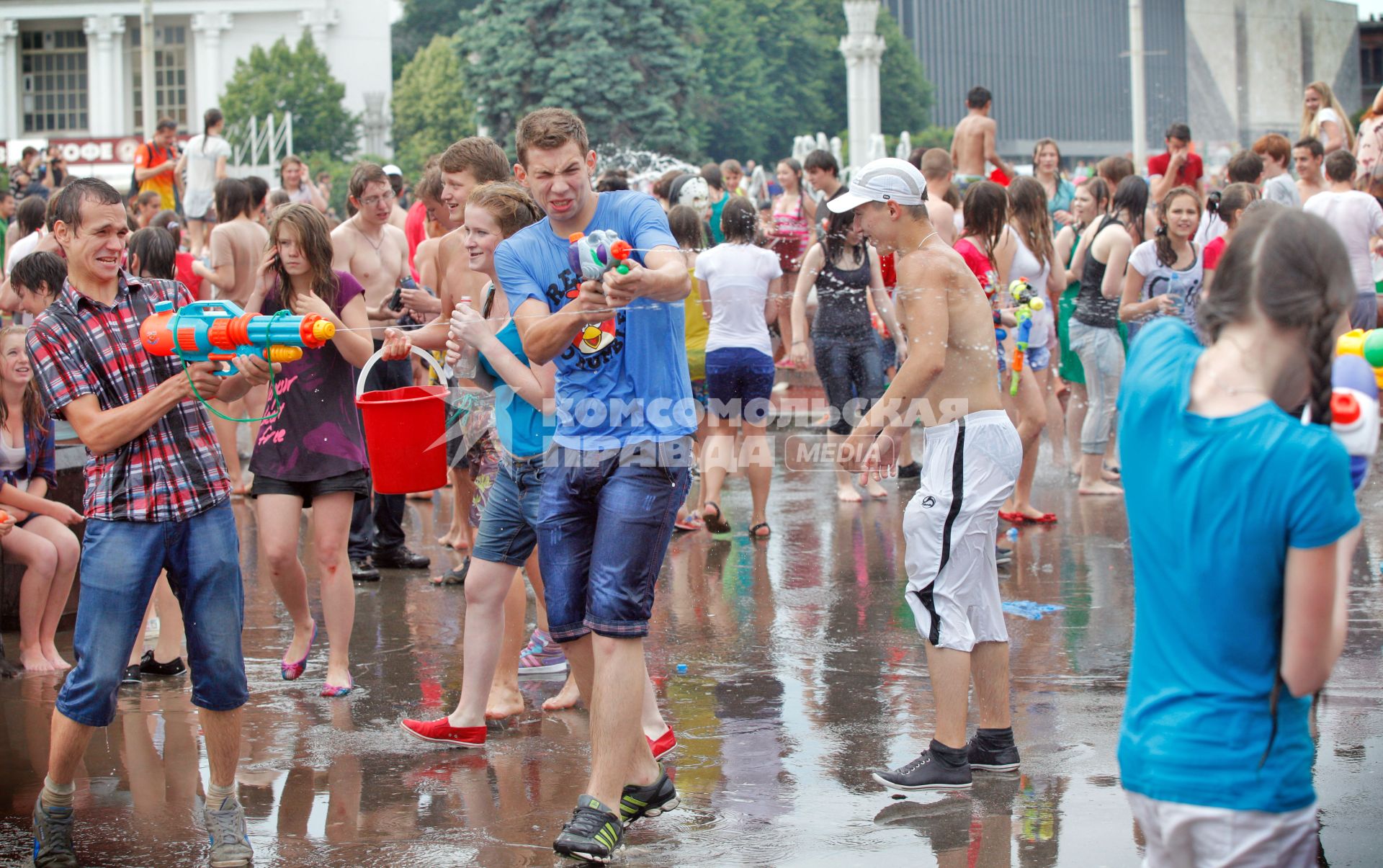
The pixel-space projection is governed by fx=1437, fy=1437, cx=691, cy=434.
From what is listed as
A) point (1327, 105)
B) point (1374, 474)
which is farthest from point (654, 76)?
point (1374, 474)

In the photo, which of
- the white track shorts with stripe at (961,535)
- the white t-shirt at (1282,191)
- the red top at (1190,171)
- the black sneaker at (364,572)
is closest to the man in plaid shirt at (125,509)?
the white track shorts with stripe at (961,535)

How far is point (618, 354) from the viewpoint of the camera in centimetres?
431

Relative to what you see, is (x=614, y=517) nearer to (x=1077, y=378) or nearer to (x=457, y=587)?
(x=457, y=587)

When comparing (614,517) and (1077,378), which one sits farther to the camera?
(1077,378)

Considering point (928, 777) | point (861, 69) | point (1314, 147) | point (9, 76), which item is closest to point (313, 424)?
point (928, 777)

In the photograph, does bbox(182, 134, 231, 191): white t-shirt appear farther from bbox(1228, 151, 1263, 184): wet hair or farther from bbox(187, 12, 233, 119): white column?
bbox(187, 12, 233, 119): white column

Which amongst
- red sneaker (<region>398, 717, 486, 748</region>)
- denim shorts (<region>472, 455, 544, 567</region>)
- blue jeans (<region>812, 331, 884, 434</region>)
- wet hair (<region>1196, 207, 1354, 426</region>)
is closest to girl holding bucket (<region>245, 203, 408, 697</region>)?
red sneaker (<region>398, 717, 486, 748</region>)

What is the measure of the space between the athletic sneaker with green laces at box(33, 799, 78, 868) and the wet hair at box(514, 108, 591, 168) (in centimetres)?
239

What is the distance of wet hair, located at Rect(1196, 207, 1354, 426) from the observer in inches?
95.4

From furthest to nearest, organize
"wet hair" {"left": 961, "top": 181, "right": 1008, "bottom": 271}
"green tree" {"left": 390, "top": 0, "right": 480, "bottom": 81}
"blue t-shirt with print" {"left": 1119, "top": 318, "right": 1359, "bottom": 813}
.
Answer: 1. "green tree" {"left": 390, "top": 0, "right": 480, "bottom": 81}
2. "wet hair" {"left": 961, "top": 181, "right": 1008, "bottom": 271}
3. "blue t-shirt with print" {"left": 1119, "top": 318, "right": 1359, "bottom": 813}

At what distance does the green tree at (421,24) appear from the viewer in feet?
298

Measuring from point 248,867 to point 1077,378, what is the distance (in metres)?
7.95

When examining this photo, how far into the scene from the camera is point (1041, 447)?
40.2 ft

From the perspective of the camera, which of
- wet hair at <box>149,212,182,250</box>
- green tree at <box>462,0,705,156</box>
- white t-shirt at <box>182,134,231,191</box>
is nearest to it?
wet hair at <box>149,212,182,250</box>
